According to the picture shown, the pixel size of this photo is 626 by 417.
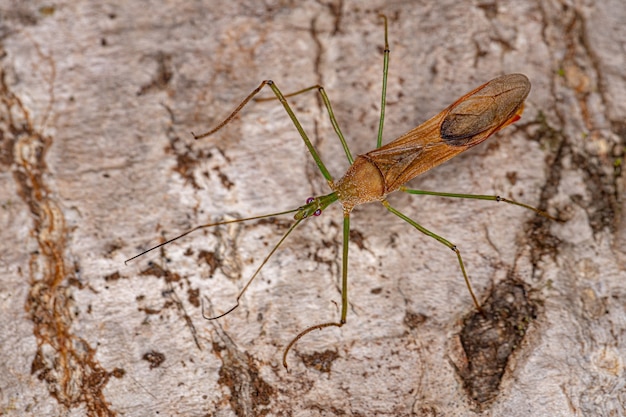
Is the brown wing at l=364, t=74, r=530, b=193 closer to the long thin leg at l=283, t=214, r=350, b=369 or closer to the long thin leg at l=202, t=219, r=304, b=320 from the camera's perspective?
the long thin leg at l=283, t=214, r=350, b=369

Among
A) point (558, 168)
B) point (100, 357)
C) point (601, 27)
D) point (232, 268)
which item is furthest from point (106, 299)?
point (601, 27)

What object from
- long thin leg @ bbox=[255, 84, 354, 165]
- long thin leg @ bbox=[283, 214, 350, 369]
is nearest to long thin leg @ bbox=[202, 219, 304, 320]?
long thin leg @ bbox=[283, 214, 350, 369]

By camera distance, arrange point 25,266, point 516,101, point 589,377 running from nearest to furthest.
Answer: point 589,377, point 25,266, point 516,101

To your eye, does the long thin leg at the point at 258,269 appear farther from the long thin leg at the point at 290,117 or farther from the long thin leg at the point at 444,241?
the long thin leg at the point at 444,241

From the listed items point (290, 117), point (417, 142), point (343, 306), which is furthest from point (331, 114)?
point (343, 306)

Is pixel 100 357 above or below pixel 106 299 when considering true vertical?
below

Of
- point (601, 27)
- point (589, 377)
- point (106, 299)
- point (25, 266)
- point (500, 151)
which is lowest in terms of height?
point (589, 377)

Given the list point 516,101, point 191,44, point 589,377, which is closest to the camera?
point 589,377

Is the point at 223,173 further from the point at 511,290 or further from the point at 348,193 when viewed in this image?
the point at 511,290

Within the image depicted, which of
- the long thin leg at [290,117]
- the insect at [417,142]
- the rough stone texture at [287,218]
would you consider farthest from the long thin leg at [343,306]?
the long thin leg at [290,117]
